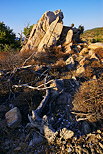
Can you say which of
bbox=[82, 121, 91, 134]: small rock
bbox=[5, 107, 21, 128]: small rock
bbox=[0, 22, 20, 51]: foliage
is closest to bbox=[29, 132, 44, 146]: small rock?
bbox=[5, 107, 21, 128]: small rock

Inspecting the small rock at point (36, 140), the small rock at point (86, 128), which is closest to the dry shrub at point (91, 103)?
the small rock at point (86, 128)

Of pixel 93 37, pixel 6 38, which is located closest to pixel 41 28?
pixel 6 38

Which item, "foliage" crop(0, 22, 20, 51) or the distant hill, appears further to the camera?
the distant hill

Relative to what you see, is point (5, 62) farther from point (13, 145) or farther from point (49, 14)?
point (49, 14)

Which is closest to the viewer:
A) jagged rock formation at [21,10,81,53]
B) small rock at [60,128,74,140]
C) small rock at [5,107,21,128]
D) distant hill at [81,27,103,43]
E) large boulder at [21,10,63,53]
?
small rock at [60,128,74,140]

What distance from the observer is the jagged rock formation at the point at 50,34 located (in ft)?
46.3

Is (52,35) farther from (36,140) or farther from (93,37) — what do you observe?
(93,37)

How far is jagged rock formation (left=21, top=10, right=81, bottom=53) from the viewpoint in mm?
14125

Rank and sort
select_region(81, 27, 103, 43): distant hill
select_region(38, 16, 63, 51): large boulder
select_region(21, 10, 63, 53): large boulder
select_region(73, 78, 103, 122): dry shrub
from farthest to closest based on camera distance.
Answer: select_region(81, 27, 103, 43): distant hill, select_region(21, 10, 63, 53): large boulder, select_region(38, 16, 63, 51): large boulder, select_region(73, 78, 103, 122): dry shrub

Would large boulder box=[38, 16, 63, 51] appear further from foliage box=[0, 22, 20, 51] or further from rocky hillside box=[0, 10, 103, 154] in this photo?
rocky hillside box=[0, 10, 103, 154]

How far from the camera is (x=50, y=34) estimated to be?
48.0ft

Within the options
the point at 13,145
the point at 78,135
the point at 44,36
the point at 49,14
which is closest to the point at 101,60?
the point at 78,135

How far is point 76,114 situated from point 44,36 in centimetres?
1365

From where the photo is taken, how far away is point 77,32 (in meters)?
15.6
